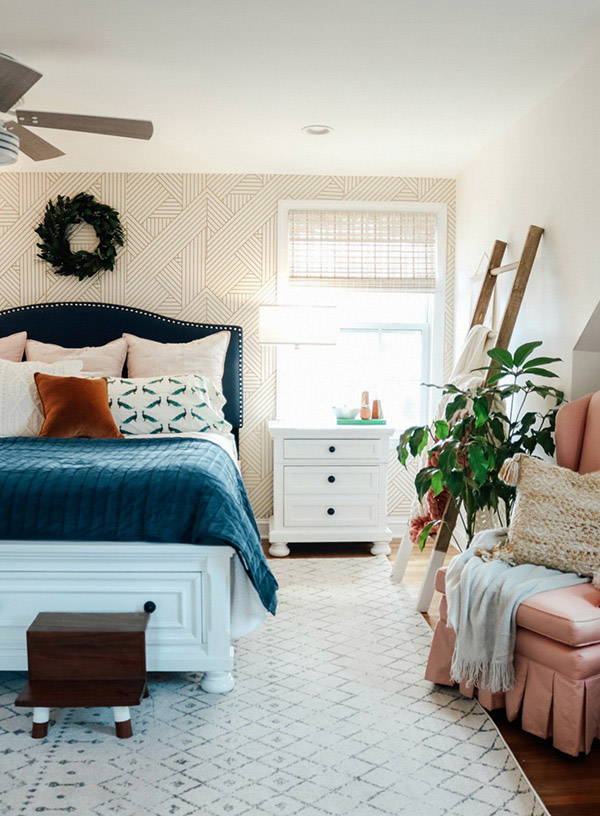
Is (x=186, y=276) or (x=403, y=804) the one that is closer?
(x=403, y=804)

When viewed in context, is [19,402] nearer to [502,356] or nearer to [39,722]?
[39,722]

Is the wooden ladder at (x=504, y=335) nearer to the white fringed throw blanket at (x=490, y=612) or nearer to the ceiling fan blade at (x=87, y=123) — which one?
the white fringed throw blanket at (x=490, y=612)

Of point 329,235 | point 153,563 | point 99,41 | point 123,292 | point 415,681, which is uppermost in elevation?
point 99,41

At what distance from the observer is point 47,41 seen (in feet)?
8.72

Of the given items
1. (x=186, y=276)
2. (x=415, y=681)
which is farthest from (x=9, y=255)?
(x=415, y=681)

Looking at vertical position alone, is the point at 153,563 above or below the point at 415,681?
above

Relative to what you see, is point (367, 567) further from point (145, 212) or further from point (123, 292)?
point (145, 212)

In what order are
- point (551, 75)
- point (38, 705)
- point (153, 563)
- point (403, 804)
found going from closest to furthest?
point (403, 804), point (38, 705), point (153, 563), point (551, 75)

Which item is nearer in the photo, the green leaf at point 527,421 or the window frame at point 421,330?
the green leaf at point 527,421

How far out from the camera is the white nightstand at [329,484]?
4227 millimetres

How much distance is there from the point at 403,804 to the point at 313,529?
2406mm

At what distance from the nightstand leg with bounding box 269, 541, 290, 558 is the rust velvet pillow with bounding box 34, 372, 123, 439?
49.6 inches

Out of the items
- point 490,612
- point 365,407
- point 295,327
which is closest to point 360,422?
point 365,407

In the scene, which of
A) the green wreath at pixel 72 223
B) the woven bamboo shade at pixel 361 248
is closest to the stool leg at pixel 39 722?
the green wreath at pixel 72 223
